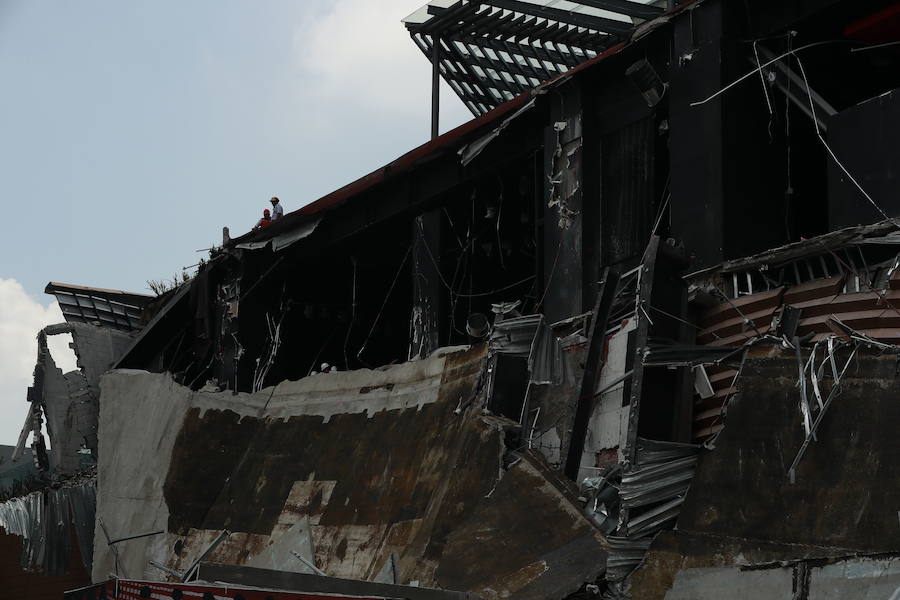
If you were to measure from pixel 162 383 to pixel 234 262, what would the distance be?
2874 millimetres

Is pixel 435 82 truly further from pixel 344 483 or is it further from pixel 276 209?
pixel 344 483

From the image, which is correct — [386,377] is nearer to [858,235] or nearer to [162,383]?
[162,383]

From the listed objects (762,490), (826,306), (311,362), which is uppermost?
(311,362)

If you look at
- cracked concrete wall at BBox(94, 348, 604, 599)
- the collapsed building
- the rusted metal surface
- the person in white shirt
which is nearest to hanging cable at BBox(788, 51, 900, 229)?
the collapsed building

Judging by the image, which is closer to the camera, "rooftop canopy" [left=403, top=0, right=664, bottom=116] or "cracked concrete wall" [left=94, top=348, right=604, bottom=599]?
"cracked concrete wall" [left=94, top=348, right=604, bottom=599]

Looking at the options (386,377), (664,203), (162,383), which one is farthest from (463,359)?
(162,383)

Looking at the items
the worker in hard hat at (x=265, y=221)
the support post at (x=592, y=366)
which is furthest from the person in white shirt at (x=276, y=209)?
the support post at (x=592, y=366)

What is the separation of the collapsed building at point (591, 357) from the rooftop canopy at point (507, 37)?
3.6 inches

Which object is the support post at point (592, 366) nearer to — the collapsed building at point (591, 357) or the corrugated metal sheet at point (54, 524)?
the collapsed building at point (591, 357)

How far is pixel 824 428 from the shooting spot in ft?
32.8

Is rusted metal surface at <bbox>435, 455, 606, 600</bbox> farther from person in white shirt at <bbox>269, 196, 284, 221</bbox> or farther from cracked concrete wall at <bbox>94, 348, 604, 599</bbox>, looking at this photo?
person in white shirt at <bbox>269, 196, 284, 221</bbox>

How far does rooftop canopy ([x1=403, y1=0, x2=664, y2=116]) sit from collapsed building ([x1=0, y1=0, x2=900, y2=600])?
90 millimetres

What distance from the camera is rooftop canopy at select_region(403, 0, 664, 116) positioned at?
20.9 meters

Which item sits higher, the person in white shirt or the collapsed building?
the person in white shirt
